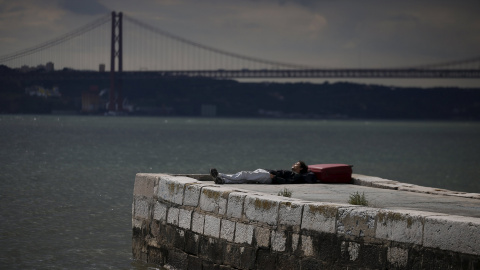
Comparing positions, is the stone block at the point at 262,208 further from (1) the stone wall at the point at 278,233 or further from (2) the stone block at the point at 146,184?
(2) the stone block at the point at 146,184

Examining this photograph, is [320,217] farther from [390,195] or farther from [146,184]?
[146,184]

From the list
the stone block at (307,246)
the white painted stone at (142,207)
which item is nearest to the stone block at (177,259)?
the white painted stone at (142,207)

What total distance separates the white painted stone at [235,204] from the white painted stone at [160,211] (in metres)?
1.41

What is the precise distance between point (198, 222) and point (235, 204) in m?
0.72

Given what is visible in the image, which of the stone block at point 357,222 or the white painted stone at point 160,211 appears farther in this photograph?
the white painted stone at point 160,211

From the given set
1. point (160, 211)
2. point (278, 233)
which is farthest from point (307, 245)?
point (160, 211)

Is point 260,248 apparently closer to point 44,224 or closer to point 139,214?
point 139,214

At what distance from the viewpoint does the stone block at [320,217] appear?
7.49m

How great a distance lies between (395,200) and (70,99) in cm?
9575

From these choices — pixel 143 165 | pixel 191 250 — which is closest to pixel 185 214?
pixel 191 250

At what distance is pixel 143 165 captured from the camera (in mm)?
31031

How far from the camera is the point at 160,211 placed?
9.88 metres

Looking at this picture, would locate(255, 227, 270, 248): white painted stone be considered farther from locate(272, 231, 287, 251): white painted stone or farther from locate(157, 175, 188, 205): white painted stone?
locate(157, 175, 188, 205): white painted stone

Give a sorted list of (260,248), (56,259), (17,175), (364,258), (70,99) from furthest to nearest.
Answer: (70,99)
(17,175)
(56,259)
(260,248)
(364,258)
